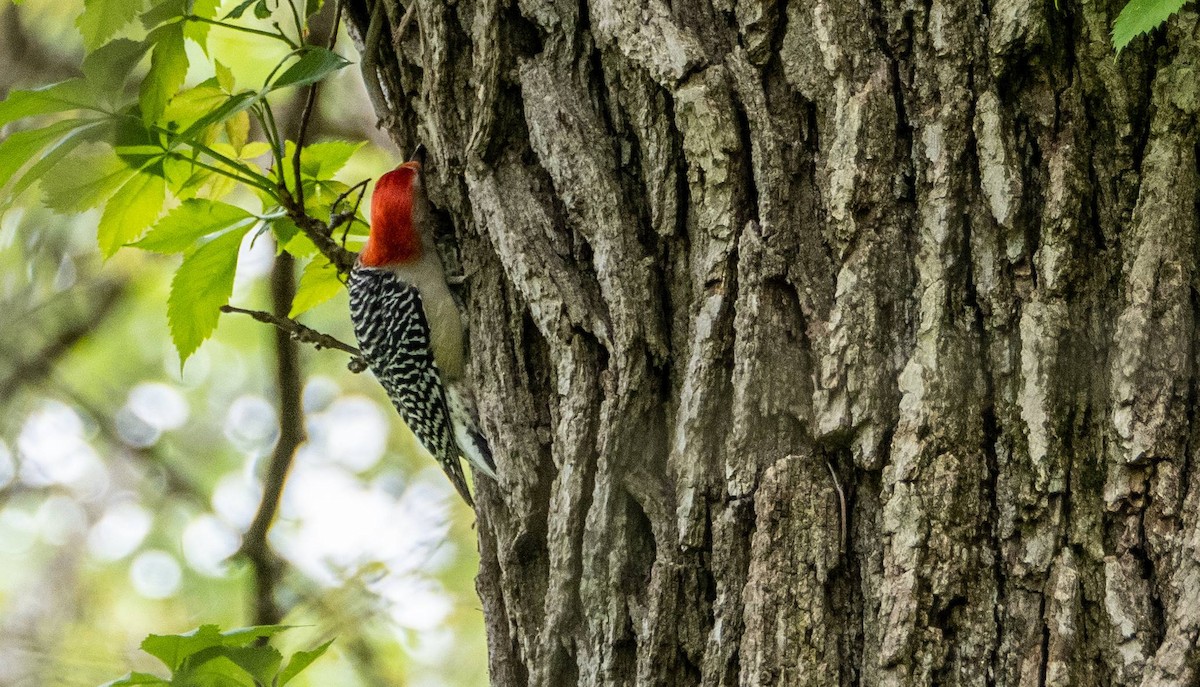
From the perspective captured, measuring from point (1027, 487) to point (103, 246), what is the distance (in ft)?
6.50

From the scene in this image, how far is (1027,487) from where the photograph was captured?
153cm

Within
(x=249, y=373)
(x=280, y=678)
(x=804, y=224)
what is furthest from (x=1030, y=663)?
(x=249, y=373)

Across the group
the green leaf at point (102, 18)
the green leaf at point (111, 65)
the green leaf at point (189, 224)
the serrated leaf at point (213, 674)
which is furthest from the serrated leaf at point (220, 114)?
the serrated leaf at point (213, 674)

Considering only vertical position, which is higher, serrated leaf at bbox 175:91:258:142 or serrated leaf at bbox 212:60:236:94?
serrated leaf at bbox 212:60:236:94

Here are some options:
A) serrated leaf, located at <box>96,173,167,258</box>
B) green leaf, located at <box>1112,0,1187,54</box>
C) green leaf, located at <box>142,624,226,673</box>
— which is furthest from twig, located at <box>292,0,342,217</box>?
green leaf, located at <box>1112,0,1187,54</box>

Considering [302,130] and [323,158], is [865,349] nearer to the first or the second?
[302,130]

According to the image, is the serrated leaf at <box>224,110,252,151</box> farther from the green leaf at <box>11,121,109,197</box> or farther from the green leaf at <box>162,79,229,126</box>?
the green leaf at <box>11,121,109,197</box>

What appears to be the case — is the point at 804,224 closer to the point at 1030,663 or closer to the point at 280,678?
the point at 1030,663

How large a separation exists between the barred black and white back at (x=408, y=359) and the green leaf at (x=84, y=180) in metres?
1.26

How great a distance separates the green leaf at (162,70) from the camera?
6.89ft

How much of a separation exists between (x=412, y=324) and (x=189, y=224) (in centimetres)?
112

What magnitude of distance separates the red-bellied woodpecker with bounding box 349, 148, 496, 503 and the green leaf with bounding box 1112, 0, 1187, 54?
6.72ft

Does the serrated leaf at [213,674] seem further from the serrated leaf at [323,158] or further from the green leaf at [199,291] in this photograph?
the serrated leaf at [323,158]

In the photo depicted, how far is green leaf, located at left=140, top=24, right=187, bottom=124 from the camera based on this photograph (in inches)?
82.7
